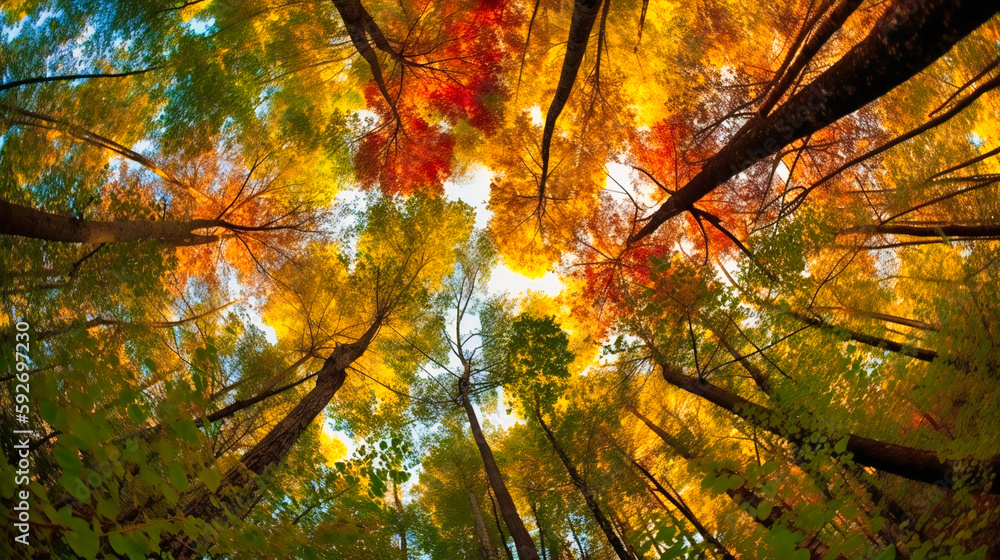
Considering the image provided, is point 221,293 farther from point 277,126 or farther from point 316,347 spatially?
point 277,126

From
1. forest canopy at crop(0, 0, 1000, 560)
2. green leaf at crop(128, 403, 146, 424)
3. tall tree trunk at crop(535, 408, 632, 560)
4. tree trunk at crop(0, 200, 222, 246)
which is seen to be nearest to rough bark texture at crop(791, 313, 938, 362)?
forest canopy at crop(0, 0, 1000, 560)

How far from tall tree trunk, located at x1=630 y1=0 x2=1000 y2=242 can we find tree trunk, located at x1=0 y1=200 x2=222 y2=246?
557 centimetres

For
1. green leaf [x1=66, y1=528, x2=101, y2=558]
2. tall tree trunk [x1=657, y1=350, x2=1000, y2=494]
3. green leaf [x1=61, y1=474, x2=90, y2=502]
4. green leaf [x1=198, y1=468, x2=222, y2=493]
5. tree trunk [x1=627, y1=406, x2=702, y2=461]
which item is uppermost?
tree trunk [x1=627, y1=406, x2=702, y2=461]

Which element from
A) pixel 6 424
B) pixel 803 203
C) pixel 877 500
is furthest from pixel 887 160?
pixel 6 424

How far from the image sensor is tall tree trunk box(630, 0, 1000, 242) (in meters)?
2.38

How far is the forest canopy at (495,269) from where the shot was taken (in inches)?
107

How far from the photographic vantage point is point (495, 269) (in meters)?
9.09

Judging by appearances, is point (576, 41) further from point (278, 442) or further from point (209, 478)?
point (278, 442)

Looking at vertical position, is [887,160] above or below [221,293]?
below

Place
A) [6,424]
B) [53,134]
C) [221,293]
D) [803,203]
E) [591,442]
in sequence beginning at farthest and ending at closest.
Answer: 1. [221,293]
2. [591,442]
3. [803,203]
4. [53,134]
5. [6,424]

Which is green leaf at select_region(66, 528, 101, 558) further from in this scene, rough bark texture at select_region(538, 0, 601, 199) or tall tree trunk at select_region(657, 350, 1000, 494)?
tall tree trunk at select_region(657, 350, 1000, 494)

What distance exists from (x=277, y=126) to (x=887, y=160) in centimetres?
786

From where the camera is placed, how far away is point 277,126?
6.94 m

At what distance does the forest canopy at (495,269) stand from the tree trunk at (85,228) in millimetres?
33
